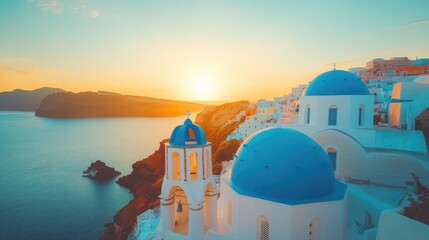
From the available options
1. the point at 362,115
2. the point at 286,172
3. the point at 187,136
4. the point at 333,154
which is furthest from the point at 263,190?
the point at 362,115

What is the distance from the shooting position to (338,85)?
38.5ft

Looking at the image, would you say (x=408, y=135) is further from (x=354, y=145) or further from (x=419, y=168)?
(x=354, y=145)

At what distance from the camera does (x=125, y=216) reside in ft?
70.2

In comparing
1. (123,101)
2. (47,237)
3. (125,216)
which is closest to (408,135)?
(125,216)

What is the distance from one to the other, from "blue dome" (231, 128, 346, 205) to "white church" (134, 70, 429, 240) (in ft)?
0.10

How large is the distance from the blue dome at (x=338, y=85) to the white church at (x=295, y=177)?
53 millimetres

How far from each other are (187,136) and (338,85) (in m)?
8.67

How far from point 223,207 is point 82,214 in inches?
963

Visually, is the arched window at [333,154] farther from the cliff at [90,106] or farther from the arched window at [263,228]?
the cliff at [90,106]

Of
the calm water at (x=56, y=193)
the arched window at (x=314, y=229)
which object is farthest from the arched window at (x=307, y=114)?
the calm water at (x=56, y=193)

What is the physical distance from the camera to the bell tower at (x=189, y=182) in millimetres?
7992

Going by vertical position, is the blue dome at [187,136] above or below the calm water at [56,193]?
above

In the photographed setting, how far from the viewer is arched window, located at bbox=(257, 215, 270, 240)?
7.01m

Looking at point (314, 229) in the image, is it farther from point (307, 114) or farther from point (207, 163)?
point (307, 114)
